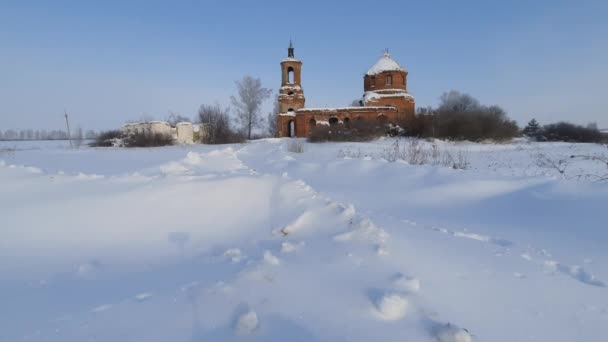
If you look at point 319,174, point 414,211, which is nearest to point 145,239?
point 414,211

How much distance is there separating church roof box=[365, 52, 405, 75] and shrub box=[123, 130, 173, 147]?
73.3ft

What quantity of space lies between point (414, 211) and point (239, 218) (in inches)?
101

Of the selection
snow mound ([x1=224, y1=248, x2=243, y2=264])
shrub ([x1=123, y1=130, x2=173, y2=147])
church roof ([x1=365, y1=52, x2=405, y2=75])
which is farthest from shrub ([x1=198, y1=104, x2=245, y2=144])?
snow mound ([x1=224, y1=248, x2=243, y2=264])

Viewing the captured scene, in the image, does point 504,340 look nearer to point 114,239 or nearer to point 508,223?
point 508,223

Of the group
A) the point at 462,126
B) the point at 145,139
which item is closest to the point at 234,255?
the point at 462,126

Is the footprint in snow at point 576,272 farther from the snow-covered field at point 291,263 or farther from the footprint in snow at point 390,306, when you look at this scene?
the footprint in snow at point 390,306

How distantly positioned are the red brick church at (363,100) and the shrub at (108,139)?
16.4 m

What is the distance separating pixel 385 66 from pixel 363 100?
4.33 m

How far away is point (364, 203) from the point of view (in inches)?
188

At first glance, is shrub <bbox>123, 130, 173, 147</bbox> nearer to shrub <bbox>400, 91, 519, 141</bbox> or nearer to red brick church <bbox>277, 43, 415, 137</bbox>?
red brick church <bbox>277, 43, 415, 137</bbox>

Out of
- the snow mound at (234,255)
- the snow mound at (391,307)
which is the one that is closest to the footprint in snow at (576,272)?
the snow mound at (391,307)

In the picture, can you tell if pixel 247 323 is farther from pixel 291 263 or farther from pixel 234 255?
pixel 234 255

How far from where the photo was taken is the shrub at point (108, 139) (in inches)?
1050

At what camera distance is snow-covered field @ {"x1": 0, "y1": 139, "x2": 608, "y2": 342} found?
1645mm
